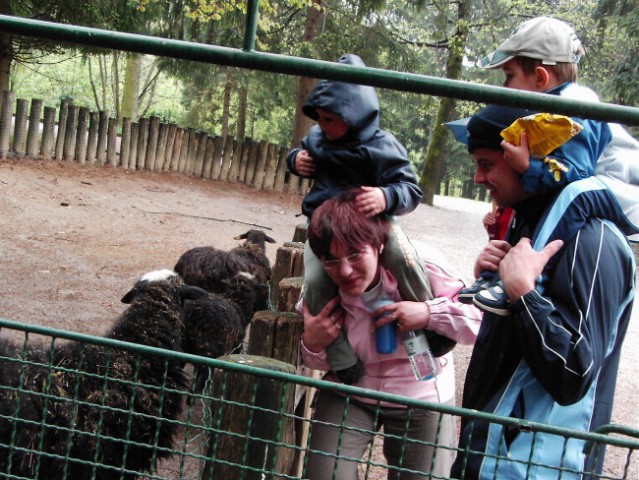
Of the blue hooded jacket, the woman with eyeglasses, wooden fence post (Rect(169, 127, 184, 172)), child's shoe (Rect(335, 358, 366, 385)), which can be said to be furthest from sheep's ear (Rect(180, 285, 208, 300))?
wooden fence post (Rect(169, 127, 184, 172))

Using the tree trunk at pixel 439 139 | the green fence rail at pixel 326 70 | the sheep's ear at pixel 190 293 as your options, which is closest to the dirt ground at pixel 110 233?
the green fence rail at pixel 326 70

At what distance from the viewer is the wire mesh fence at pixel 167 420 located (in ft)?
5.70

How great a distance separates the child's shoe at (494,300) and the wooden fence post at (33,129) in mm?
12939

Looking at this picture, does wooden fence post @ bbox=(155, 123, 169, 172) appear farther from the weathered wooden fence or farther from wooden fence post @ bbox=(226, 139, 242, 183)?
wooden fence post @ bbox=(226, 139, 242, 183)

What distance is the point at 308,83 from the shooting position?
619 inches

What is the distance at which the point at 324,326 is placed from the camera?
271cm

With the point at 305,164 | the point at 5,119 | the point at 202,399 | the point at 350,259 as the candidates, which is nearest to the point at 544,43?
the point at 350,259

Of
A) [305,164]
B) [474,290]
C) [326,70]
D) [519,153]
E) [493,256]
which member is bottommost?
[474,290]

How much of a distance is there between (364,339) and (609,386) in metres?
1.02

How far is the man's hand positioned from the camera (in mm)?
1814

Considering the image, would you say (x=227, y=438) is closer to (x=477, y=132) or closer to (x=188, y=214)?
(x=477, y=132)

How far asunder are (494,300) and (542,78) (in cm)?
92

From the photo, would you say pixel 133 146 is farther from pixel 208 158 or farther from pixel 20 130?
pixel 20 130

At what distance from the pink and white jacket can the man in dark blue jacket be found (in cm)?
56
